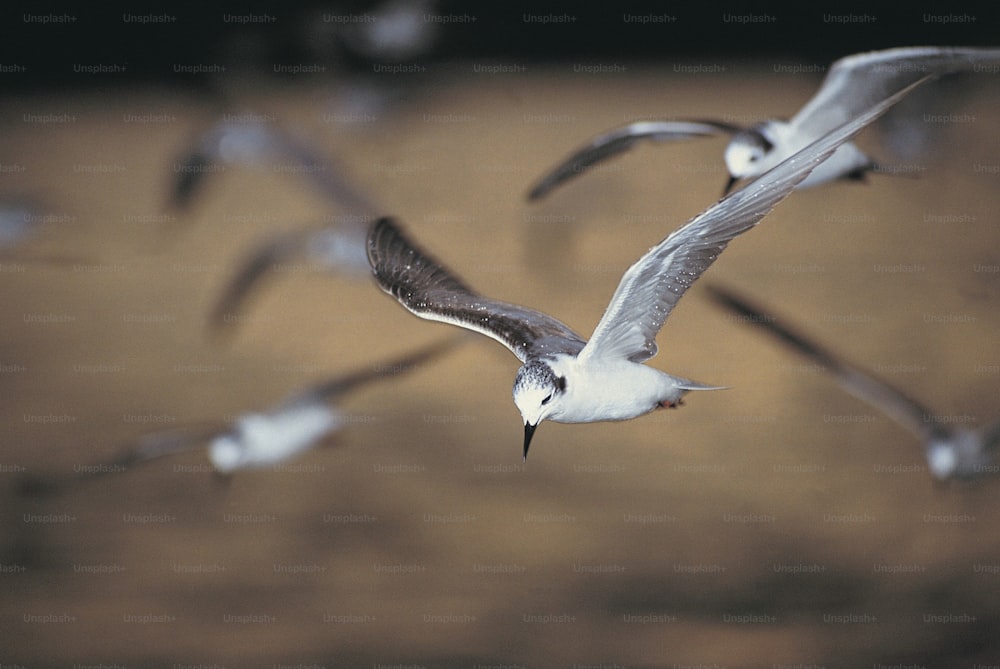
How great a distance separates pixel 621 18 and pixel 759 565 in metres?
2.84

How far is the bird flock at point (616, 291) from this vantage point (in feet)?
6.51

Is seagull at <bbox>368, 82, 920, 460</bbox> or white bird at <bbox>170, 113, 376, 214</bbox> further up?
seagull at <bbox>368, 82, 920, 460</bbox>

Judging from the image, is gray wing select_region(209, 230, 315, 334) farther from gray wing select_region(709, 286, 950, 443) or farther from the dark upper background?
gray wing select_region(709, 286, 950, 443)

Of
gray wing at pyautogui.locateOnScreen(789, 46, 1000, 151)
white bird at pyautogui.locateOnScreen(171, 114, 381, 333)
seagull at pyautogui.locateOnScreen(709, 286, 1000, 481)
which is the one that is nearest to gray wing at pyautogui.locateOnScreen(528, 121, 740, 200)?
gray wing at pyautogui.locateOnScreen(789, 46, 1000, 151)

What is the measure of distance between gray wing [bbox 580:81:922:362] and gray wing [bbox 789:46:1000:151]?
0.56 m

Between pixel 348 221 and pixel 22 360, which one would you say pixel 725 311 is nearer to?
pixel 348 221

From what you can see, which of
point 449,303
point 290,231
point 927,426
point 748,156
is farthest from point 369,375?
point 290,231

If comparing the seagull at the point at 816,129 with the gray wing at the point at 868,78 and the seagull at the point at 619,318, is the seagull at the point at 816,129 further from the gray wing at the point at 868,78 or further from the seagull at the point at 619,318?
the seagull at the point at 619,318

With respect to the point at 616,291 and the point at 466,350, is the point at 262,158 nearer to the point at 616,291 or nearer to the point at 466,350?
the point at 466,350

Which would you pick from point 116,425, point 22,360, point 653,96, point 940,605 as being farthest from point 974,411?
point 22,360

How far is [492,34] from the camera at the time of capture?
6016 mm

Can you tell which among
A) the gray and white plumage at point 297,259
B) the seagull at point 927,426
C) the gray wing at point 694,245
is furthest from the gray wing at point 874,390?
the gray and white plumage at point 297,259

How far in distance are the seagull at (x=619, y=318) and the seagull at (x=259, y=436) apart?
1.65 meters

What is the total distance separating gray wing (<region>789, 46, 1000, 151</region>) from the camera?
7.95ft
